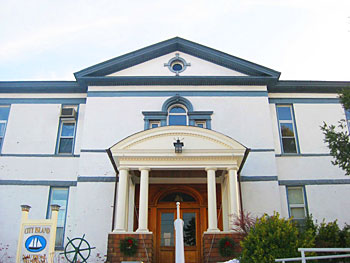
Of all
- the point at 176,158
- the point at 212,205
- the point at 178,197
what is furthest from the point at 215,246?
the point at 178,197

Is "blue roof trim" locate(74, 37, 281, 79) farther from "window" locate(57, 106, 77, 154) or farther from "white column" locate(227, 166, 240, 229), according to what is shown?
"white column" locate(227, 166, 240, 229)

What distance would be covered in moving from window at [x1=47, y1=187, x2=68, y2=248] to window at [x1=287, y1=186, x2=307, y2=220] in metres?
7.97

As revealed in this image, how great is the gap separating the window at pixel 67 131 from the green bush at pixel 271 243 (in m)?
8.12

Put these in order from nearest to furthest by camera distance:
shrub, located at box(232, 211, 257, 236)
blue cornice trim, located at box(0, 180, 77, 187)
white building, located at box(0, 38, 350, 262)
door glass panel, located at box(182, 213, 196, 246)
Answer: shrub, located at box(232, 211, 257, 236)
white building, located at box(0, 38, 350, 262)
door glass panel, located at box(182, 213, 196, 246)
blue cornice trim, located at box(0, 180, 77, 187)

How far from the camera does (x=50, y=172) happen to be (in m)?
13.5

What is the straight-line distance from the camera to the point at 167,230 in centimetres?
1288

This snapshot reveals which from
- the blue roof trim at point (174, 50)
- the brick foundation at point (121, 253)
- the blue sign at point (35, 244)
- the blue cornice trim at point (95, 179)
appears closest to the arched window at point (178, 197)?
the blue cornice trim at point (95, 179)

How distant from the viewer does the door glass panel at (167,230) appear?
12.7 m

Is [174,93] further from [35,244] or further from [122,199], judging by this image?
[35,244]

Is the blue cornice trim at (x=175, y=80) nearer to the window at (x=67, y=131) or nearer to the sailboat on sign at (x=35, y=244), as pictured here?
the window at (x=67, y=131)

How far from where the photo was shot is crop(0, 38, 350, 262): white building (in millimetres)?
11641

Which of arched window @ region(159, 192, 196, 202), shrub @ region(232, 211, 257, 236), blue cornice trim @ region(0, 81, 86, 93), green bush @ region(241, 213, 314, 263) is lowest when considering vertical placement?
green bush @ region(241, 213, 314, 263)

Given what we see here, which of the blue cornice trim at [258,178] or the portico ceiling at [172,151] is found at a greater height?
the portico ceiling at [172,151]

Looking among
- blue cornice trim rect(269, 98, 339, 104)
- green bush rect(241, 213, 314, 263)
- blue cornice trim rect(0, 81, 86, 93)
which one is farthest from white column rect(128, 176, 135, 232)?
blue cornice trim rect(269, 98, 339, 104)
